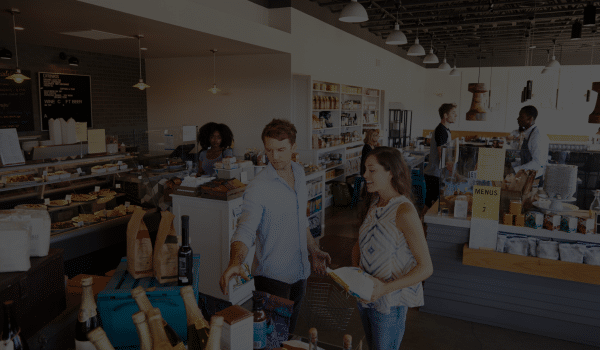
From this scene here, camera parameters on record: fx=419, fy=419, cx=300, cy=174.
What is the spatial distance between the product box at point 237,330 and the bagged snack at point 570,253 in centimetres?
330

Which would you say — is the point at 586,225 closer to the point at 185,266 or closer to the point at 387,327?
the point at 387,327

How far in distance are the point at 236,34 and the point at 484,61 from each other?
14517mm

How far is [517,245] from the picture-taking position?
12.3 feet

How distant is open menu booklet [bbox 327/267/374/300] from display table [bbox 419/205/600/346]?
2368mm

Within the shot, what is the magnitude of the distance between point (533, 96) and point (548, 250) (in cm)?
1497

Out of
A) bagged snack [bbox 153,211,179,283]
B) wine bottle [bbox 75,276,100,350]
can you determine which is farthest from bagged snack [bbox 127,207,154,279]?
wine bottle [bbox 75,276,100,350]

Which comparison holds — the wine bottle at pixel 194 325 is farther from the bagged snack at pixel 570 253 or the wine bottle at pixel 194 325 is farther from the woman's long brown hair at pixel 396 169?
the bagged snack at pixel 570 253

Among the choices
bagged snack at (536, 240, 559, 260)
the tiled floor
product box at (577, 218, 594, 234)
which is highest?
product box at (577, 218, 594, 234)

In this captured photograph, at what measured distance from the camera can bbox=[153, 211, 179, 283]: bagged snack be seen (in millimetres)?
1720

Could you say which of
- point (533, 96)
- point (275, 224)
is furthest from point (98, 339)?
point (533, 96)

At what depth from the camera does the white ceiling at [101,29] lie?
4.17 m

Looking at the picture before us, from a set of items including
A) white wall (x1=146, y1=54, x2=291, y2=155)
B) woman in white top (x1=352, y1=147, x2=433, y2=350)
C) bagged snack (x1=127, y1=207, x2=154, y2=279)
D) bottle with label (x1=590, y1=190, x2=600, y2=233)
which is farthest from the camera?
white wall (x1=146, y1=54, x2=291, y2=155)

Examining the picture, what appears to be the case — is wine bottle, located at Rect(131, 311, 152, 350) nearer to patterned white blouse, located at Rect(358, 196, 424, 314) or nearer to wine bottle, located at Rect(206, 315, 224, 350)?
wine bottle, located at Rect(206, 315, 224, 350)

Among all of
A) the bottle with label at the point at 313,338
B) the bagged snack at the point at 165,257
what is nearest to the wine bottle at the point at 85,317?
the bagged snack at the point at 165,257
